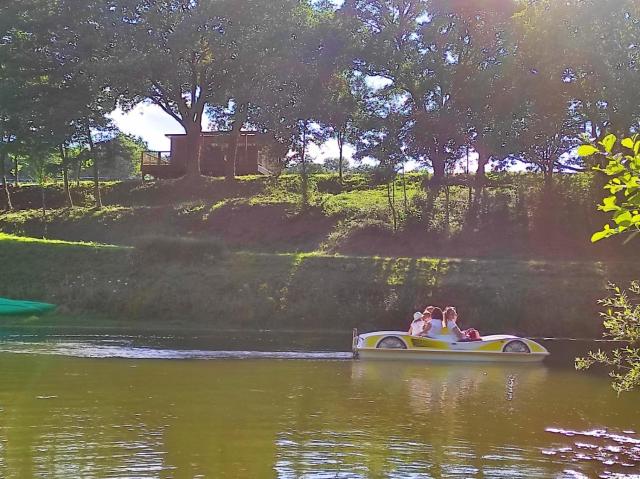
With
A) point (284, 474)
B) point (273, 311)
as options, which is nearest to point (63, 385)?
point (284, 474)

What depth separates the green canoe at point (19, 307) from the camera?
20719 millimetres

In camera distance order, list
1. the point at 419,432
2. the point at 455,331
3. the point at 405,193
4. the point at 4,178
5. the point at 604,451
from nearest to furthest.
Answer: the point at 604,451, the point at 419,432, the point at 455,331, the point at 405,193, the point at 4,178

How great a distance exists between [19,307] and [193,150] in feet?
67.5

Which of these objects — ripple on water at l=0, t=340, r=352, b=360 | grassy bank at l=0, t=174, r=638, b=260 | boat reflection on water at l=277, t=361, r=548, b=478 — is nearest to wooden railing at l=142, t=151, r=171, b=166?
grassy bank at l=0, t=174, r=638, b=260

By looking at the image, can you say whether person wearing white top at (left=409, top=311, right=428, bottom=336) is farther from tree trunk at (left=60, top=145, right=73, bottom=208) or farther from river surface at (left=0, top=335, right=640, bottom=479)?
tree trunk at (left=60, top=145, right=73, bottom=208)

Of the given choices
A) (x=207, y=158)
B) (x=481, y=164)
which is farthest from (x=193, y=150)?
(x=481, y=164)

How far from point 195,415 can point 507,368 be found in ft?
29.7

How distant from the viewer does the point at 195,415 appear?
1116 centimetres

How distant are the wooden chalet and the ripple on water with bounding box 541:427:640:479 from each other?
36.0 metres

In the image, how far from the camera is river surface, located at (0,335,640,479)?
8.81 meters

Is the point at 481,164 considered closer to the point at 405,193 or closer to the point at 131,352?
the point at 405,193

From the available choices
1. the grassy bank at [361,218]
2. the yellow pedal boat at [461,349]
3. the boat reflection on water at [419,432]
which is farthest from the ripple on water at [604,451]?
the grassy bank at [361,218]

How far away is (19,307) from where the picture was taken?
70.7 feet

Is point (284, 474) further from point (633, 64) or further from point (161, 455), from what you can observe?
point (633, 64)
